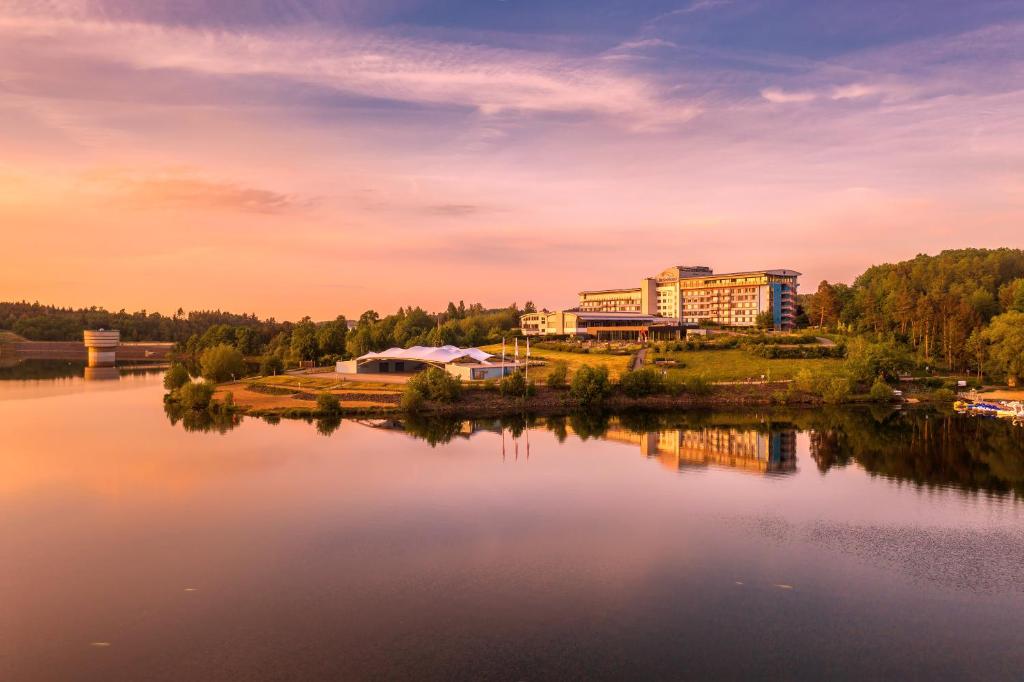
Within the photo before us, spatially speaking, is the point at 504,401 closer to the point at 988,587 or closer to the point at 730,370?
the point at 730,370

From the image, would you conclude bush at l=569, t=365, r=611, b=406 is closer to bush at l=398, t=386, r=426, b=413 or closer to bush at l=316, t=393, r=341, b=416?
bush at l=398, t=386, r=426, b=413

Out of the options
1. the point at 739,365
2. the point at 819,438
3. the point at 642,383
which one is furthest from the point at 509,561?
the point at 739,365

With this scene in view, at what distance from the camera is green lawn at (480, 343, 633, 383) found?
236ft

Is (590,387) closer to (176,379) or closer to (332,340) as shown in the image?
(176,379)

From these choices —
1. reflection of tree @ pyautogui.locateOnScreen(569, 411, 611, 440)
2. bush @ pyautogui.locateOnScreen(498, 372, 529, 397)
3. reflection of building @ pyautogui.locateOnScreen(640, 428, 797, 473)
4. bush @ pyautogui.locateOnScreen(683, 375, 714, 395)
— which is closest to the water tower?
bush @ pyautogui.locateOnScreen(498, 372, 529, 397)

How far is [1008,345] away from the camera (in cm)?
6438

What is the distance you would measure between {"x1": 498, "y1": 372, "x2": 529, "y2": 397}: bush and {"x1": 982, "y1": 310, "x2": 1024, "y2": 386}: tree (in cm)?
4376

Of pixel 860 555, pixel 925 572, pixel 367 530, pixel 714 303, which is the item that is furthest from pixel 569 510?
pixel 714 303

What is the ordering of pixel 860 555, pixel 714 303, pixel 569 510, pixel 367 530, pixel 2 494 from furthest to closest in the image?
pixel 714 303 → pixel 2 494 → pixel 569 510 → pixel 367 530 → pixel 860 555

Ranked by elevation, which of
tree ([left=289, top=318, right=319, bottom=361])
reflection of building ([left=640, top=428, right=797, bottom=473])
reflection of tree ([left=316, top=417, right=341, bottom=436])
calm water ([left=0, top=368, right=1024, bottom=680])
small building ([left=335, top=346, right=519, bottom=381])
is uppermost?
tree ([left=289, top=318, right=319, bottom=361])

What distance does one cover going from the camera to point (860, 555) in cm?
2466

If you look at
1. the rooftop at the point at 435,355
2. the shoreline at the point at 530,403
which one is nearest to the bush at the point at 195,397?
the shoreline at the point at 530,403

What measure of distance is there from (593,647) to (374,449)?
27.5 metres

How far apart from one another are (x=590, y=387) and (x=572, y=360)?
65.9ft
